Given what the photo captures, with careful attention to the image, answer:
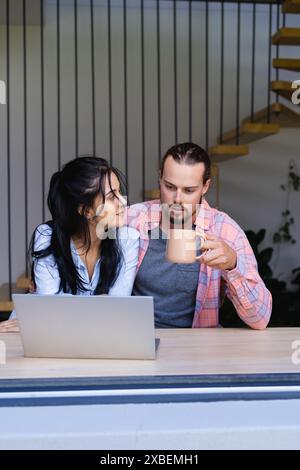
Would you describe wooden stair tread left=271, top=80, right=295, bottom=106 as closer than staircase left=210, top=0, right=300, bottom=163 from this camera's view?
No

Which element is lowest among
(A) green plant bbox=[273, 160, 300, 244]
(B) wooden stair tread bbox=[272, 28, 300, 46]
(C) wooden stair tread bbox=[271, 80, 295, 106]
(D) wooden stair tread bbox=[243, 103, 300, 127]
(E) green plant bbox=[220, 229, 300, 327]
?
(E) green plant bbox=[220, 229, 300, 327]

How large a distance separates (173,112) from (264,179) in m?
0.95

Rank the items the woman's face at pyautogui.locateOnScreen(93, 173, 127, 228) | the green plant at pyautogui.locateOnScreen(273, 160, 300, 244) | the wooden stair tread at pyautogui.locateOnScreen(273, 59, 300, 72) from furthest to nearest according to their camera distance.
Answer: the green plant at pyautogui.locateOnScreen(273, 160, 300, 244)
the wooden stair tread at pyautogui.locateOnScreen(273, 59, 300, 72)
the woman's face at pyautogui.locateOnScreen(93, 173, 127, 228)

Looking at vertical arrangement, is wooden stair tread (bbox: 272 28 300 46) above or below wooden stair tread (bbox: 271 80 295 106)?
above

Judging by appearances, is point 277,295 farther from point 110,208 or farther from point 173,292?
point 110,208

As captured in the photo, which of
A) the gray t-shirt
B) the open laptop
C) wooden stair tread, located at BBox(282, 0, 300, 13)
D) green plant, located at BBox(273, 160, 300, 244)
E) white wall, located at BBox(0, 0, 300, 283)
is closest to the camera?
the open laptop

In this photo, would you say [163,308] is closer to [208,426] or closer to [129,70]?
[208,426]

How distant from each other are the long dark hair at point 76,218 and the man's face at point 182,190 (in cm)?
17

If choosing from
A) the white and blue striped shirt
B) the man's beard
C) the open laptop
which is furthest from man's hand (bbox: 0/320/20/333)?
the man's beard

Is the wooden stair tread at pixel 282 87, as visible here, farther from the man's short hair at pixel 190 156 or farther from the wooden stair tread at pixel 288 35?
the man's short hair at pixel 190 156

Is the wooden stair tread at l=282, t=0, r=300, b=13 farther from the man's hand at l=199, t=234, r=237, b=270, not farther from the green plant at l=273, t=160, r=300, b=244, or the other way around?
the man's hand at l=199, t=234, r=237, b=270

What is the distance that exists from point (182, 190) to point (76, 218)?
0.33 metres

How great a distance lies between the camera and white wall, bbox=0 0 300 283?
554 cm

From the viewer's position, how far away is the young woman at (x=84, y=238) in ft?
6.74
